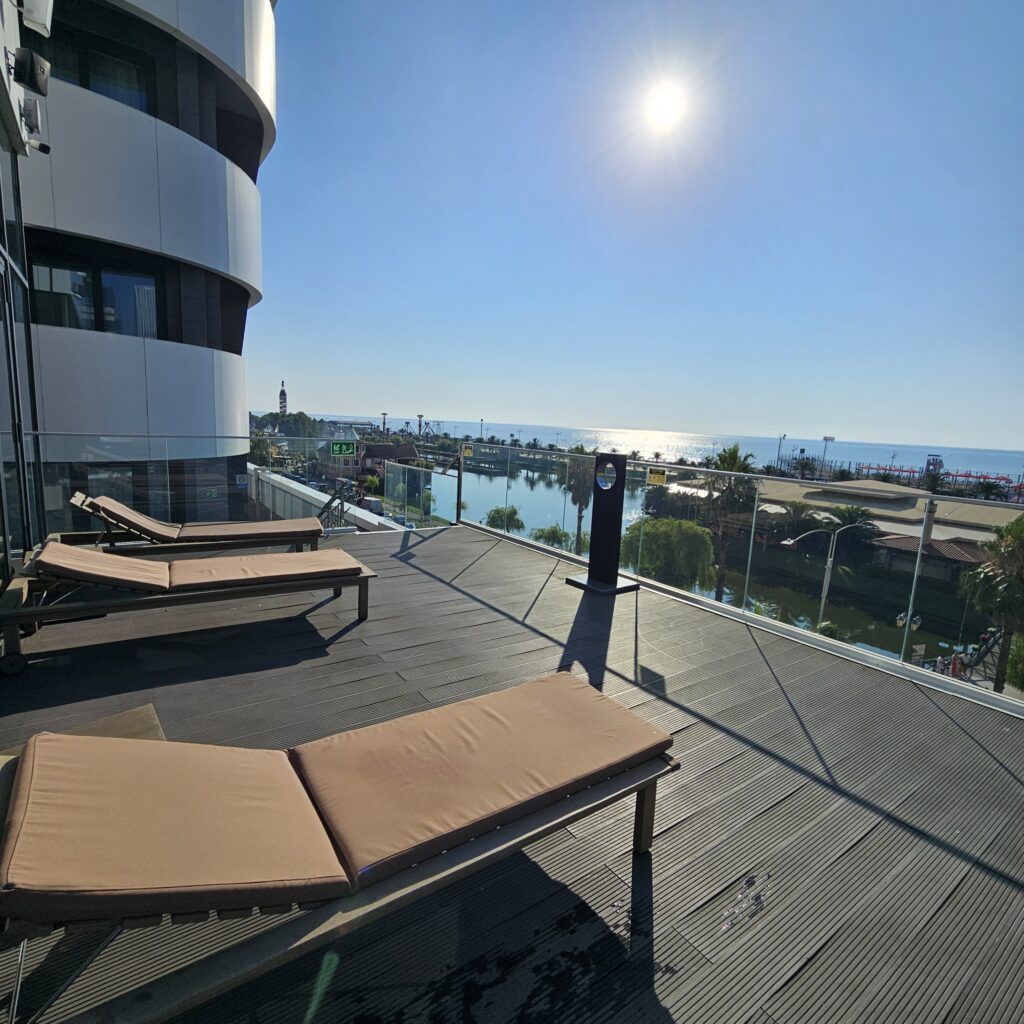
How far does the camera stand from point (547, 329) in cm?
4375

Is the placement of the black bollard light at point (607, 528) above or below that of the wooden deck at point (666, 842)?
above

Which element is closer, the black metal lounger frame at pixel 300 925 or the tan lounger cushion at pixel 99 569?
the black metal lounger frame at pixel 300 925

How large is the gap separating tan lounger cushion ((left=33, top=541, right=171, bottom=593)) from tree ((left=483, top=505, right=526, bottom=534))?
4.36 metres

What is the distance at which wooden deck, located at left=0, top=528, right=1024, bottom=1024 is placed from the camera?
1.44 m

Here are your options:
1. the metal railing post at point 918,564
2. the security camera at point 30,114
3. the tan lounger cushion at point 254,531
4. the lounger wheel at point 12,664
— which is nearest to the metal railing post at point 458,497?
the tan lounger cushion at point 254,531

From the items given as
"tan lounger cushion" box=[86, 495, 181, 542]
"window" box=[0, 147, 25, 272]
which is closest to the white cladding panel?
"window" box=[0, 147, 25, 272]

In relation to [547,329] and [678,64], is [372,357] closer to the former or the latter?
[547,329]

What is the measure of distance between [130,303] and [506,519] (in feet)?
28.1

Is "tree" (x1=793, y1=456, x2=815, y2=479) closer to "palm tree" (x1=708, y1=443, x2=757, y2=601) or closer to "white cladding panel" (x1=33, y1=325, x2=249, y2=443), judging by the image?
"white cladding panel" (x1=33, y1=325, x2=249, y2=443)

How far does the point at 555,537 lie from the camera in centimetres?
663

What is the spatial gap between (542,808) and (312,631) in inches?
111

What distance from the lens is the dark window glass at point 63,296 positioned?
9.05m

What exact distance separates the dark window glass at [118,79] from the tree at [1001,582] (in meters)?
13.8

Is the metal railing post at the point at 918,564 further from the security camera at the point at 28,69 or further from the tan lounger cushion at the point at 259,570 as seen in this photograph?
the security camera at the point at 28,69
